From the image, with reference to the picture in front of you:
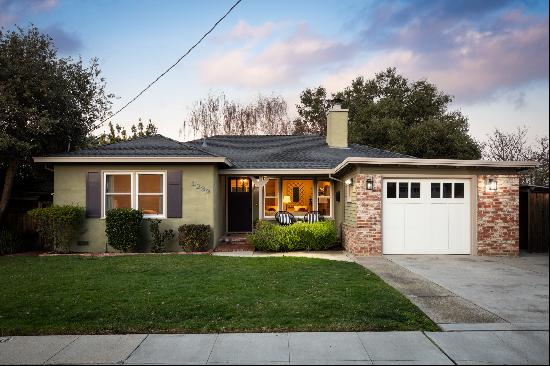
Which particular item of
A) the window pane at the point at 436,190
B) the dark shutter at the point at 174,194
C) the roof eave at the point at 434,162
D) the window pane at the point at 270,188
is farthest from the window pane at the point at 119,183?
the window pane at the point at 436,190

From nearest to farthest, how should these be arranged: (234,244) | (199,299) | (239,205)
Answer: (199,299), (234,244), (239,205)

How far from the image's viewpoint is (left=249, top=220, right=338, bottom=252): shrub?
38.2 ft

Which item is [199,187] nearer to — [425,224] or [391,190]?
[391,190]

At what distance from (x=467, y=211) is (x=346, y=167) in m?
3.52

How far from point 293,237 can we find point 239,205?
179 inches

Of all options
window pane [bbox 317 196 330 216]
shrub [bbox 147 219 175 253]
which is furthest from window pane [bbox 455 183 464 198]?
shrub [bbox 147 219 175 253]

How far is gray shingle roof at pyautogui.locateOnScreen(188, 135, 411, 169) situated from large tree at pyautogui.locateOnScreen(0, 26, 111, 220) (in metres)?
4.94

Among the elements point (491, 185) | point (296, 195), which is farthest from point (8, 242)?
point (491, 185)

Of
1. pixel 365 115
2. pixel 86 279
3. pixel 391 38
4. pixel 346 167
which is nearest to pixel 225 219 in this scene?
pixel 346 167

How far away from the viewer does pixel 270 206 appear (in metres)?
15.5

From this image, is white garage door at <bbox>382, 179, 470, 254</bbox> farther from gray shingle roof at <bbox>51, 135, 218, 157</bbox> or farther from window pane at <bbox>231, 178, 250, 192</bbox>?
window pane at <bbox>231, 178, 250, 192</bbox>

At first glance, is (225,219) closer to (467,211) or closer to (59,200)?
(59,200)

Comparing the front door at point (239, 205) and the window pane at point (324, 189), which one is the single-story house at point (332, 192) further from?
the front door at point (239, 205)

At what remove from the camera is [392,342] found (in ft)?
14.2
